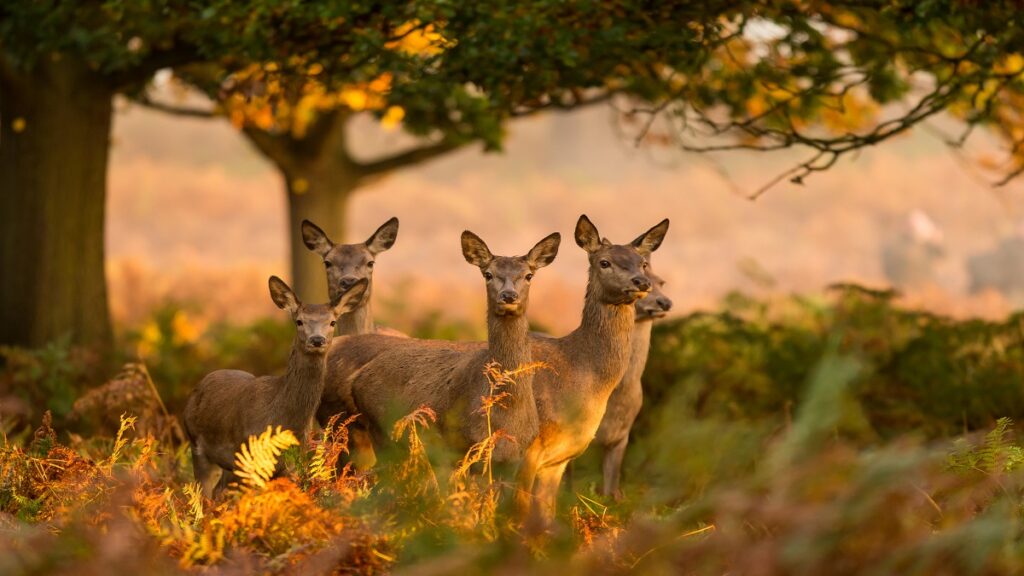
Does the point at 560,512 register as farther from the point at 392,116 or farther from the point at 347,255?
the point at 392,116

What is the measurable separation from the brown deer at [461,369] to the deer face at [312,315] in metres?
0.42

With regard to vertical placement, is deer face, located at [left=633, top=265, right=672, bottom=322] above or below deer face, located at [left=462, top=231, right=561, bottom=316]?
below

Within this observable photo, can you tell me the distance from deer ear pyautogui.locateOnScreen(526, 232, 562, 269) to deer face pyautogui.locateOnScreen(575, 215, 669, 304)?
0.21 meters

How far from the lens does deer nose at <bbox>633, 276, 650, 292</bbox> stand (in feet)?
26.9

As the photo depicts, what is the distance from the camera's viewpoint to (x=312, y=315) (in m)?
8.27

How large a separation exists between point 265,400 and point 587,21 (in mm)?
4166

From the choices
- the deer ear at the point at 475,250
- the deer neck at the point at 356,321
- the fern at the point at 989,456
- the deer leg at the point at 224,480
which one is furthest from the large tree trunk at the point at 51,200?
the fern at the point at 989,456

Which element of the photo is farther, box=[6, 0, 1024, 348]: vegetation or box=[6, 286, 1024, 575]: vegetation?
box=[6, 0, 1024, 348]: vegetation

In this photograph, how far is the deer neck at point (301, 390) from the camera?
828 centimetres

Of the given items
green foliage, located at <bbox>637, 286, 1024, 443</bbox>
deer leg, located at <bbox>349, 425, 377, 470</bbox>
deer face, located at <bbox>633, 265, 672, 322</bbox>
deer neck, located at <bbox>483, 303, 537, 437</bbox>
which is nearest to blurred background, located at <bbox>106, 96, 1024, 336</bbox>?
green foliage, located at <bbox>637, 286, 1024, 443</bbox>

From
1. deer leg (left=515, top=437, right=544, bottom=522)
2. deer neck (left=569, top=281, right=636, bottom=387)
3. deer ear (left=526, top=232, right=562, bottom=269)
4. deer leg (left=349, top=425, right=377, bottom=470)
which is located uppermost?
deer ear (left=526, top=232, right=562, bottom=269)

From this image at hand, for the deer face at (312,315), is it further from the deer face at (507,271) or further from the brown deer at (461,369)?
the deer face at (507,271)

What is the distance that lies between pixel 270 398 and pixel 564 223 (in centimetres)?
4728

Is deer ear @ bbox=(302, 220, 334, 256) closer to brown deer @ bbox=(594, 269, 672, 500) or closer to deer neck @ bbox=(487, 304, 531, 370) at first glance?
brown deer @ bbox=(594, 269, 672, 500)
